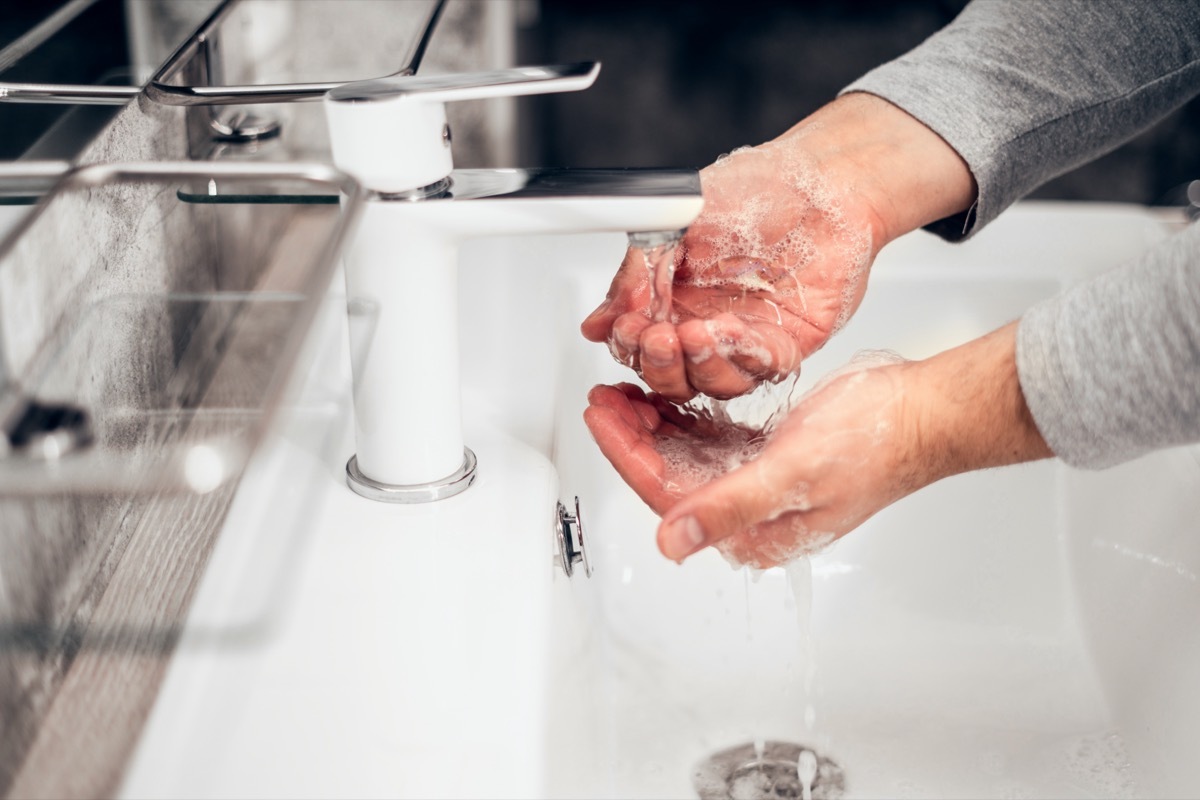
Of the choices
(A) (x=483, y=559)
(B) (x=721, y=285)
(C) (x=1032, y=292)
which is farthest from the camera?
(C) (x=1032, y=292)

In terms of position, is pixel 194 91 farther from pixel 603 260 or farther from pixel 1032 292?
pixel 1032 292

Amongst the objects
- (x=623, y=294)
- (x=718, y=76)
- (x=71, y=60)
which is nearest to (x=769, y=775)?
(x=623, y=294)

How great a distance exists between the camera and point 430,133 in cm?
41

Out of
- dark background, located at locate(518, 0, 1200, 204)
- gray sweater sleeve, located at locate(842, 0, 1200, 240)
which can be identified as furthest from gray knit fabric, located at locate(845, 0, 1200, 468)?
dark background, located at locate(518, 0, 1200, 204)

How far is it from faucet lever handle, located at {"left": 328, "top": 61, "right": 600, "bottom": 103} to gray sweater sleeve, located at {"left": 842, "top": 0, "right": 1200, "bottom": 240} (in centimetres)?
29

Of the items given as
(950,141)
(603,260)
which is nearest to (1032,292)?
(950,141)

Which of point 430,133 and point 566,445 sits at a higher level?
point 430,133

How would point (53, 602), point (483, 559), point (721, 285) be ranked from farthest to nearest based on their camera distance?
point (721, 285), point (483, 559), point (53, 602)

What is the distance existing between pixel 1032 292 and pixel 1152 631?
232 mm

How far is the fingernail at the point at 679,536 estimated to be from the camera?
1.44ft

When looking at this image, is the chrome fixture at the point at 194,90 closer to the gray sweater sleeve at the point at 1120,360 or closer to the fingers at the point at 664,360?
the fingers at the point at 664,360

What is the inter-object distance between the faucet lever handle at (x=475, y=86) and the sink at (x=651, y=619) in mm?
129

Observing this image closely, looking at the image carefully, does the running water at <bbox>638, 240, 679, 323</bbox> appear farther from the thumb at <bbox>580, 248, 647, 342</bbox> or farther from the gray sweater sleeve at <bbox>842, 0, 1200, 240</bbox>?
the gray sweater sleeve at <bbox>842, 0, 1200, 240</bbox>

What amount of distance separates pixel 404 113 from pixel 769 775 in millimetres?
346
